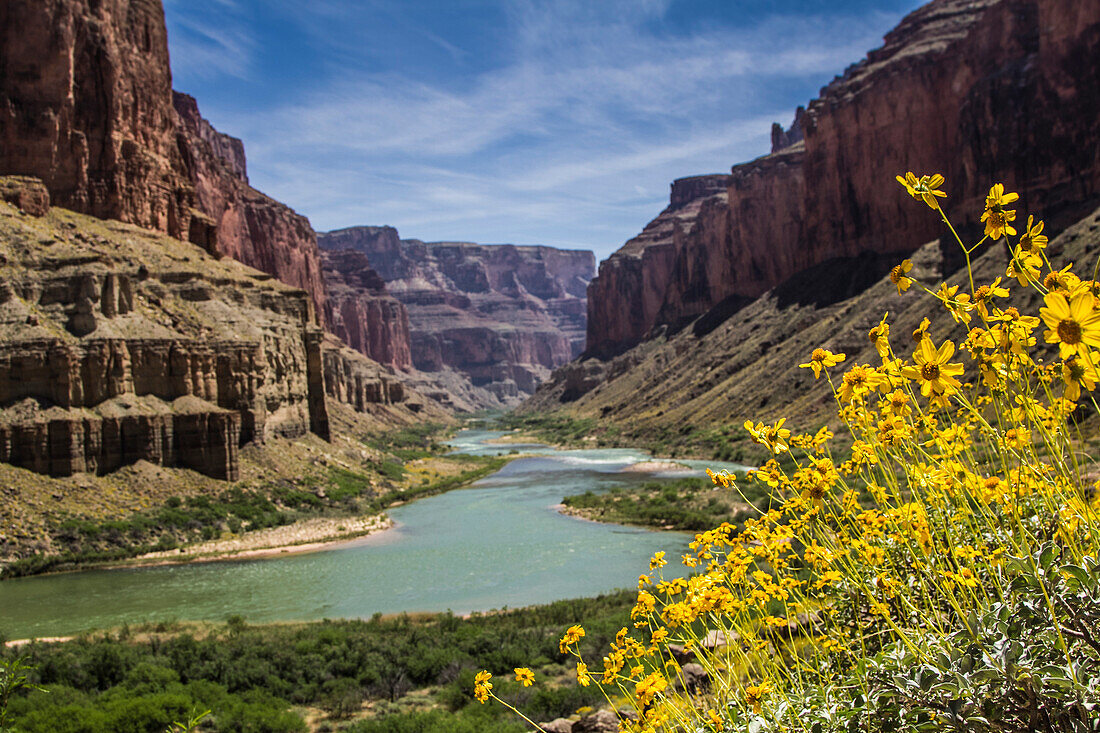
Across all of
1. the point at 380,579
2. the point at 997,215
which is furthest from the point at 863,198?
the point at 997,215

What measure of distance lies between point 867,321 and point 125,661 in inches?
2172

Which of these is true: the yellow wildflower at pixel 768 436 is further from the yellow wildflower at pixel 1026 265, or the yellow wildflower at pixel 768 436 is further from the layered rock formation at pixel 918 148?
the layered rock formation at pixel 918 148

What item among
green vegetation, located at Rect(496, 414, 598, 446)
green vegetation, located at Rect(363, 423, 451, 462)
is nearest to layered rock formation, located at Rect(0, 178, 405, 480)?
green vegetation, located at Rect(363, 423, 451, 462)

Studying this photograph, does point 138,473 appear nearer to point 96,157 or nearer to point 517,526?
point 517,526

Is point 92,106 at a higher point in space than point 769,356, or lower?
higher

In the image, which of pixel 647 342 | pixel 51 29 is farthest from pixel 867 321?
pixel 647 342

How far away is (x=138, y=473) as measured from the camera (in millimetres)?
34625

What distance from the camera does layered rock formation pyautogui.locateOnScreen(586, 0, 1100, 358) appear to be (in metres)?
55.5

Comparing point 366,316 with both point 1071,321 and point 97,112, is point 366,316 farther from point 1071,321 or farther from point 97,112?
point 1071,321

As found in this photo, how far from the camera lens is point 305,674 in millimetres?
15039

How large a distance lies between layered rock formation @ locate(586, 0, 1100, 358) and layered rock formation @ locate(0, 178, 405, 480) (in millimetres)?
54424

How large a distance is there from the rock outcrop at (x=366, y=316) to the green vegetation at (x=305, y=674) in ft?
498

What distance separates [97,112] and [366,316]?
136m

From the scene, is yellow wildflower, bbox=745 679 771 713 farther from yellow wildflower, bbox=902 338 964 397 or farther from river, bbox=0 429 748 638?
river, bbox=0 429 748 638
